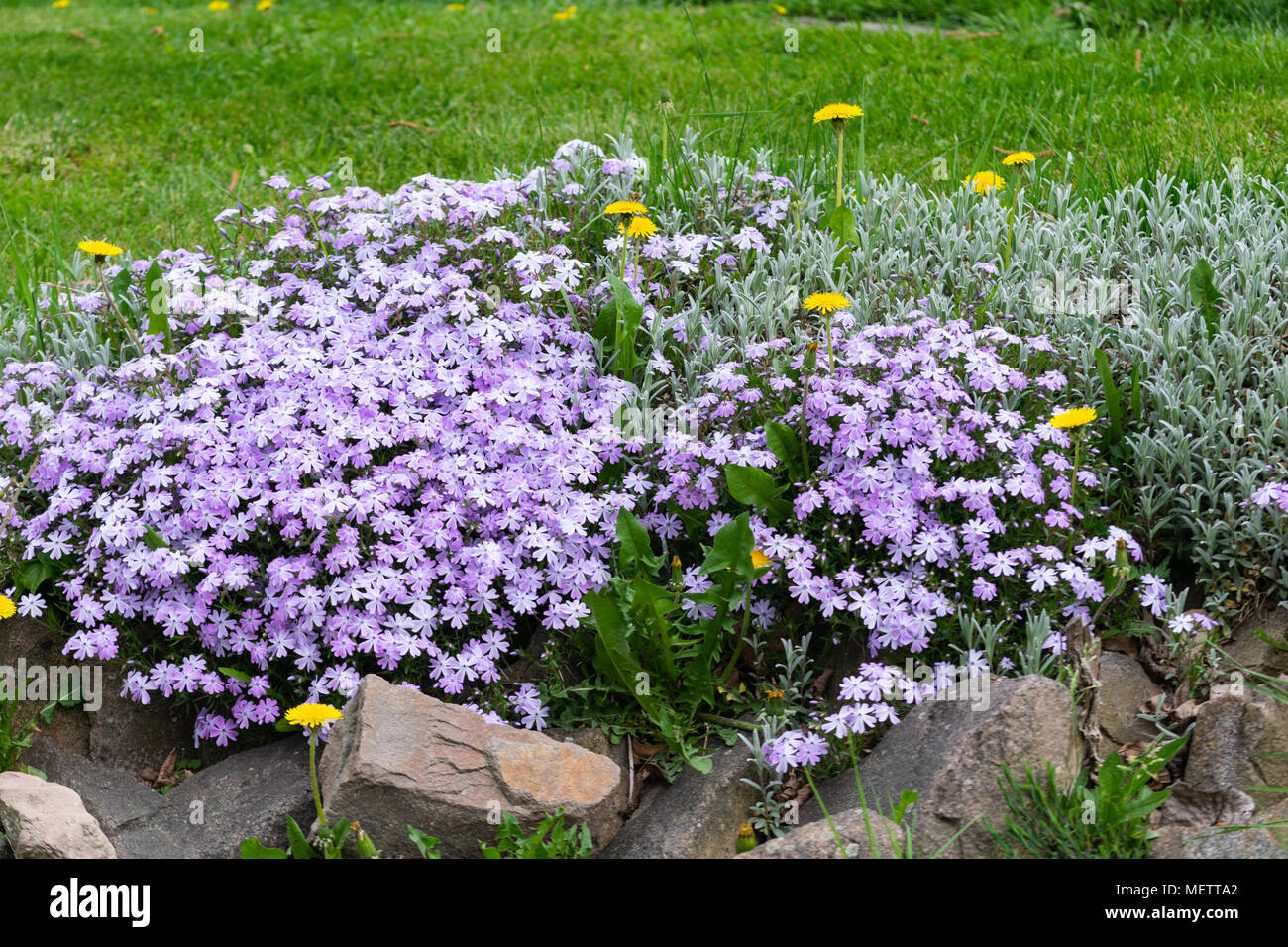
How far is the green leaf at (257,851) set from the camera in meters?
2.78

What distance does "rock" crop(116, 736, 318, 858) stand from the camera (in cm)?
292

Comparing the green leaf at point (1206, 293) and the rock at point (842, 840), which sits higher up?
the green leaf at point (1206, 293)

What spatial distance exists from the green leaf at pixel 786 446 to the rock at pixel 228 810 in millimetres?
1492

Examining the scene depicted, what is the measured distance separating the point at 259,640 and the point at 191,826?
0.49 m

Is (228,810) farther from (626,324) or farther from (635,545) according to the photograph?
(626,324)

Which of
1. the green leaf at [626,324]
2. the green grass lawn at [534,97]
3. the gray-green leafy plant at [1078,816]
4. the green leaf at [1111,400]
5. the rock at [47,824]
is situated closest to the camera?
the gray-green leafy plant at [1078,816]

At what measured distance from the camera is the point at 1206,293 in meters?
3.71

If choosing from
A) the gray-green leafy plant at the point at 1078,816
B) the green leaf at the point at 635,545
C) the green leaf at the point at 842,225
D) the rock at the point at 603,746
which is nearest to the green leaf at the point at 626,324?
the green leaf at the point at 635,545

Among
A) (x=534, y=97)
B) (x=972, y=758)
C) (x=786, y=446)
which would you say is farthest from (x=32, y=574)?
(x=534, y=97)

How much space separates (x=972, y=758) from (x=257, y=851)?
1669 mm

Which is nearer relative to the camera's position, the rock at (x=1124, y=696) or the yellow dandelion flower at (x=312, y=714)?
the yellow dandelion flower at (x=312, y=714)

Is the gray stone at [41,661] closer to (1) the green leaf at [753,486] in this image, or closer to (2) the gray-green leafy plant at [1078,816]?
(1) the green leaf at [753,486]

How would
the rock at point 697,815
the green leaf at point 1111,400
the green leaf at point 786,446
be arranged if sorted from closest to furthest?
the rock at point 697,815 → the green leaf at point 786,446 → the green leaf at point 1111,400

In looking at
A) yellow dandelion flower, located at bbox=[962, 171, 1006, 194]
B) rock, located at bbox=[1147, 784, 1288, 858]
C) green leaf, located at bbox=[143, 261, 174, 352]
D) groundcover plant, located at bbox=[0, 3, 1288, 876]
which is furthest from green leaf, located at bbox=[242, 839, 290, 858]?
yellow dandelion flower, located at bbox=[962, 171, 1006, 194]
